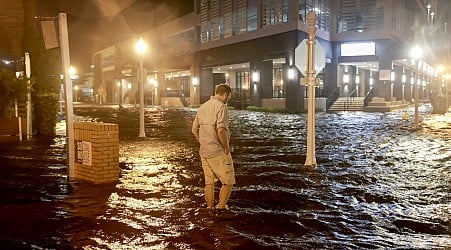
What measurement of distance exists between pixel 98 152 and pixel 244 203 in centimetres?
301

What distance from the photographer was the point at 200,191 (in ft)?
26.2

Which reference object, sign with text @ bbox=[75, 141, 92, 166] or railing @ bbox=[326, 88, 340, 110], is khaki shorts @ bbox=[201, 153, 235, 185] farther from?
railing @ bbox=[326, 88, 340, 110]

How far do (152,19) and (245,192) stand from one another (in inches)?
2418

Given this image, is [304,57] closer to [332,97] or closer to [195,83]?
[332,97]

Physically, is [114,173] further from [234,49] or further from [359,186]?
[234,49]

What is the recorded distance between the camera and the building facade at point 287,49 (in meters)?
40.2

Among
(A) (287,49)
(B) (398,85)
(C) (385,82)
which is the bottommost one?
(B) (398,85)

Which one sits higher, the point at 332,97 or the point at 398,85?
the point at 398,85

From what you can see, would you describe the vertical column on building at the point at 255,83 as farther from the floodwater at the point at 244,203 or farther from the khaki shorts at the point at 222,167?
the khaki shorts at the point at 222,167

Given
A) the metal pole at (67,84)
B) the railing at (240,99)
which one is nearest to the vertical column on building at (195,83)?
the railing at (240,99)

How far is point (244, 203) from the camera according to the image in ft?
23.5

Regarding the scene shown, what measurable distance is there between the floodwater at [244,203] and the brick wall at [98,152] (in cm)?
27

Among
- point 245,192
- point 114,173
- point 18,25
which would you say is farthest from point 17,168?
point 18,25

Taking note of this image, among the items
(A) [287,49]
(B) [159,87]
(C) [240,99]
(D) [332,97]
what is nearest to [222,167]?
(A) [287,49]
